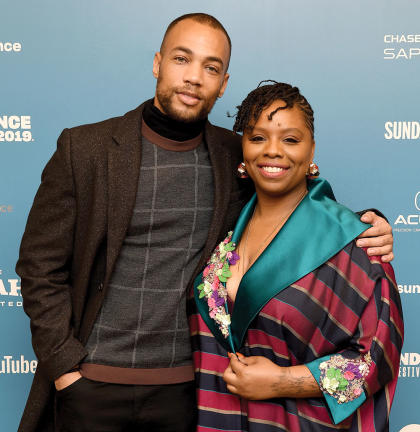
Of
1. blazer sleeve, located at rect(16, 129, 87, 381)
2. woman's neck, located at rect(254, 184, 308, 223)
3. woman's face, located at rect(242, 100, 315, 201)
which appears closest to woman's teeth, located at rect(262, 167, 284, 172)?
woman's face, located at rect(242, 100, 315, 201)

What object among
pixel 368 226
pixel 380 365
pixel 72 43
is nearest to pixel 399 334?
pixel 380 365

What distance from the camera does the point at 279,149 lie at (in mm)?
1477

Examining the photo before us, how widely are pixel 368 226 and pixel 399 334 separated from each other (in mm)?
304

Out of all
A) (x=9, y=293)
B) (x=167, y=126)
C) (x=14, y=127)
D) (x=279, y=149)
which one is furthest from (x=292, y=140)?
(x=9, y=293)

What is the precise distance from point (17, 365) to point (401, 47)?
2259mm

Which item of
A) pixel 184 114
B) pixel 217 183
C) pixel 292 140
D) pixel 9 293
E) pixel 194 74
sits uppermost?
pixel 194 74

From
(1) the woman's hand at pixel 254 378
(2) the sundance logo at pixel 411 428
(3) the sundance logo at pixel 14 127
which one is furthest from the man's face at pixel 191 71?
(2) the sundance logo at pixel 411 428

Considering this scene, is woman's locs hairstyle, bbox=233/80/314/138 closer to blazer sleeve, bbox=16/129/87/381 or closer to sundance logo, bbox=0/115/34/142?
blazer sleeve, bbox=16/129/87/381

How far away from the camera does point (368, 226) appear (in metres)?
1.46

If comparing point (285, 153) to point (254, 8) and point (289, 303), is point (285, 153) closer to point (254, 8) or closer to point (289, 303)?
point (289, 303)

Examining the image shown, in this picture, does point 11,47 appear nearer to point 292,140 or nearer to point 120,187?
point 120,187

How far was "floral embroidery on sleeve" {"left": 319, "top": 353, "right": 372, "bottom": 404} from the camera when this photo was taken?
1378 millimetres

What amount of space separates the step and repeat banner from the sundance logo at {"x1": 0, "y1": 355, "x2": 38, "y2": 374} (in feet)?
2.44

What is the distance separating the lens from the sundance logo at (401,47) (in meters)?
2.33
